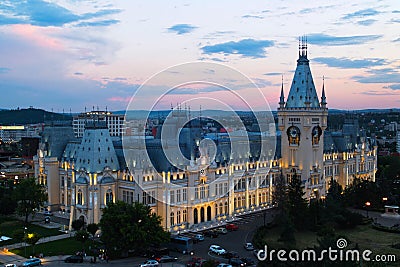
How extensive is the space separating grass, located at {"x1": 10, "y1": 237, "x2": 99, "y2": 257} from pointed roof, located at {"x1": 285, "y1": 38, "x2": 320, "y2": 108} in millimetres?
47055

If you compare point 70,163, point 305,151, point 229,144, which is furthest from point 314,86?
point 70,163

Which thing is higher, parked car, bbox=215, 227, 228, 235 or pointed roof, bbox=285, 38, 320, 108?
pointed roof, bbox=285, 38, 320, 108

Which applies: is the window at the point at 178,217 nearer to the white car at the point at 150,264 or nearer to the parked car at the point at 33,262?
the white car at the point at 150,264

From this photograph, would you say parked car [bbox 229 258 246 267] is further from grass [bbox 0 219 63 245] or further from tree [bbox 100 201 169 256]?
grass [bbox 0 219 63 245]

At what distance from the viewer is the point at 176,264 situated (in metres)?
56.8

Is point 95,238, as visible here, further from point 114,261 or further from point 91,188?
point 114,261

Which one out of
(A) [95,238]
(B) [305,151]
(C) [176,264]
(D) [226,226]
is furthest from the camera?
(B) [305,151]

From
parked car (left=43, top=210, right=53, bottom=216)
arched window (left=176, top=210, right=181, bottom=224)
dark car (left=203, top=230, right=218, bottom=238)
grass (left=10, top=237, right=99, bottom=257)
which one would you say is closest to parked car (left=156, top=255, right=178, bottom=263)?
grass (left=10, top=237, right=99, bottom=257)

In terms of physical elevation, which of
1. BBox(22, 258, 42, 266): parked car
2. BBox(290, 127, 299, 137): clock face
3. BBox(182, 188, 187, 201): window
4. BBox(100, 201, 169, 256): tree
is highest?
BBox(290, 127, 299, 137): clock face

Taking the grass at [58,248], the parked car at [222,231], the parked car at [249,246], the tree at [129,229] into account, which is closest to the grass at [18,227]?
the grass at [58,248]

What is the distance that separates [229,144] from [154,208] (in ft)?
69.8

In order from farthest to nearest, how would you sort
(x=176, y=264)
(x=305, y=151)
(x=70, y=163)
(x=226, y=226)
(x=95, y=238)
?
(x=305, y=151) < (x=70, y=163) < (x=226, y=226) < (x=95, y=238) < (x=176, y=264)

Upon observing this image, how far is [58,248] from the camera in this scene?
6369 cm

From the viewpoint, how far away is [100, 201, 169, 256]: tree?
57.7 metres
